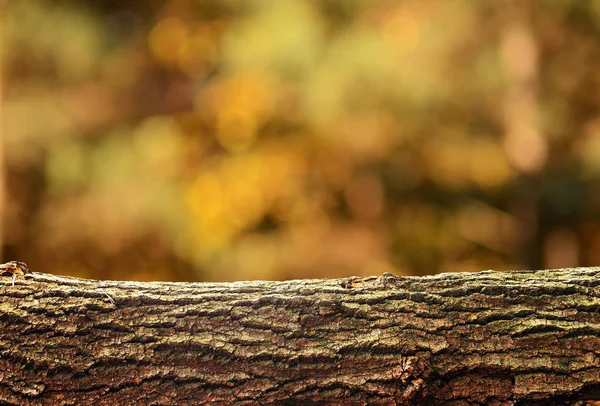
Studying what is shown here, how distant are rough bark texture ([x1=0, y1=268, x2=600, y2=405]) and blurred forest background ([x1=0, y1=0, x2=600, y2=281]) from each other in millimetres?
4872

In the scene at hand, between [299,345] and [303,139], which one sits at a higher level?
[303,139]

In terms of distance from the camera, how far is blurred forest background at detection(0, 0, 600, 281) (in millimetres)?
6062

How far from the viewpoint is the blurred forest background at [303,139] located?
6062mm

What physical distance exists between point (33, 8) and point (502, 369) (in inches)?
238

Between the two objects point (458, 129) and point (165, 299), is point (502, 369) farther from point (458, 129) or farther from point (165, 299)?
point (458, 129)

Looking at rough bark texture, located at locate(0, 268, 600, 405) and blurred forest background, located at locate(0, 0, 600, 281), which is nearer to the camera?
rough bark texture, located at locate(0, 268, 600, 405)

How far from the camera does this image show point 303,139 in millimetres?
6785

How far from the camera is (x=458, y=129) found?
630 centimetres

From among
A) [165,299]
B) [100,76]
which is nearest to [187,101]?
[100,76]

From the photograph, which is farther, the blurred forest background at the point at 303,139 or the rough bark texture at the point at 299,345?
the blurred forest background at the point at 303,139

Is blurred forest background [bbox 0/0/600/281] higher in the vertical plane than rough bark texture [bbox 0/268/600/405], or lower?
higher

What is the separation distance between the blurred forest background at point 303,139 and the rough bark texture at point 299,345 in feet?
16.0

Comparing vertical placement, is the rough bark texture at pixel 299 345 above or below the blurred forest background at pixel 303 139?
below

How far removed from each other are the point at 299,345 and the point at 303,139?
565cm
